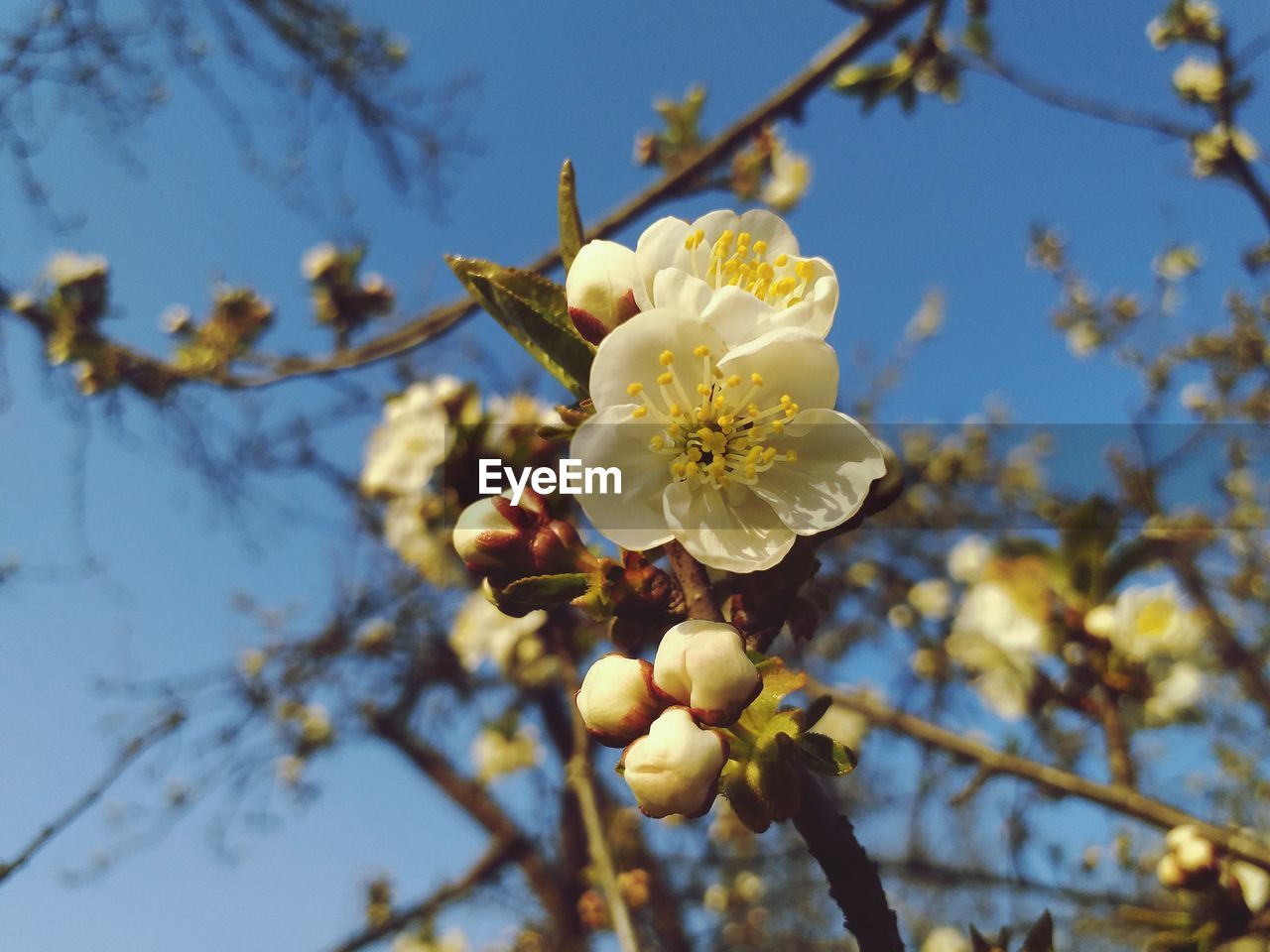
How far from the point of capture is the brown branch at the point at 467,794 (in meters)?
3.56

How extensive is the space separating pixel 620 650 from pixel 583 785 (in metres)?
0.83

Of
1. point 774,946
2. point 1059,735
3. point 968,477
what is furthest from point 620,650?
point 774,946

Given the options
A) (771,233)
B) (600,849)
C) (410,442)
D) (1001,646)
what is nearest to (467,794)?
(410,442)

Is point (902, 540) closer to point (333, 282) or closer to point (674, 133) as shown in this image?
point (674, 133)

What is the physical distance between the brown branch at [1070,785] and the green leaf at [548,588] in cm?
65

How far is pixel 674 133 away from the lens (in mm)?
3158

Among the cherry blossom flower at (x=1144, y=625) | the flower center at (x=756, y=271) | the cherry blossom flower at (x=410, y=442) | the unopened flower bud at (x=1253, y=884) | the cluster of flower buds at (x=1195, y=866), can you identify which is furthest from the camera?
the cherry blossom flower at (x=410, y=442)

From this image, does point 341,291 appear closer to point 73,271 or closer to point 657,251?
point 73,271

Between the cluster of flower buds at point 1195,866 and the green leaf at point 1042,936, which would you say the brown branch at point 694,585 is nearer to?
the green leaf at point 1042,936

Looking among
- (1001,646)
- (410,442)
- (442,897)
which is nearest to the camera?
(1001,646)

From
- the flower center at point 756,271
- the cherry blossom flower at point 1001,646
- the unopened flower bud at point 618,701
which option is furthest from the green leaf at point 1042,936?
the cherry blossom flower at point 1001,646

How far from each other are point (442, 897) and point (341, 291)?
256 centimetres

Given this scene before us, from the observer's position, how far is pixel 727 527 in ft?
2.37

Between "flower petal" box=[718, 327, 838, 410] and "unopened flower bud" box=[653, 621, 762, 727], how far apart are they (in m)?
0.23
